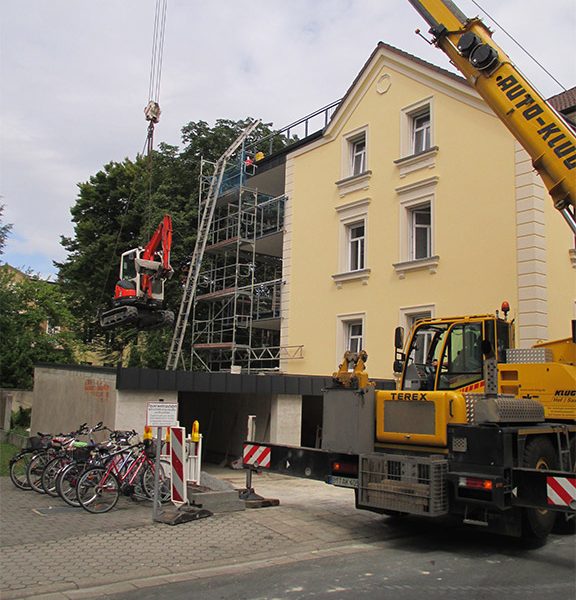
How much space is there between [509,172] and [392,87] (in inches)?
208

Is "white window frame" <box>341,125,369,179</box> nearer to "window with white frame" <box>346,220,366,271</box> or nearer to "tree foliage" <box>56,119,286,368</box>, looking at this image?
"window with white frame" <box>346,220,366,271</box>

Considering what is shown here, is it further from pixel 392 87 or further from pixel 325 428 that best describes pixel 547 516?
pixel 392 87

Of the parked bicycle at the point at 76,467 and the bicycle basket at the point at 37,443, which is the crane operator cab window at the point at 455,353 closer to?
the parked bicycle at the point at 76,467

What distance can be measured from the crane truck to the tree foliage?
59.9ft

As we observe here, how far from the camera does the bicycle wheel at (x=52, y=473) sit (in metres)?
10.7

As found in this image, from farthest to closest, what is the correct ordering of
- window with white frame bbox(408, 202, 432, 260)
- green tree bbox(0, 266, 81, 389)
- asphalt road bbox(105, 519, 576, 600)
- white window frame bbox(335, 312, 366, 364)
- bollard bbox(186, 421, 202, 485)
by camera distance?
green tree bbox(0, 266, 81, 389) < white window frame bbox(335, 312, 366, 364) < window with white frame bbox(408, 202, 432, 260) < bollard bbox(186, 421, 202, 485) < asphalt road bbox(105, 519, 576, 600)

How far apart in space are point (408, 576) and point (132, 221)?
84.2 ft

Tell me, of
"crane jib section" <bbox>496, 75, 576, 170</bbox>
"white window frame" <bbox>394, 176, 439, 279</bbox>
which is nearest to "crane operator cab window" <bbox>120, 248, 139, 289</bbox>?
"crane jib section" <bbox>496, 75, 576, 170</bbox>

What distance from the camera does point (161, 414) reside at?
907cm

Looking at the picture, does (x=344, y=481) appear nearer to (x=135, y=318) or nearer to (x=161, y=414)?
(x=161, y=414)

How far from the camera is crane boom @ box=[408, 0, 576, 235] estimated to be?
9328mm

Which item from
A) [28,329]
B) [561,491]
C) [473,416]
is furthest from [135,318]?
[28,329]

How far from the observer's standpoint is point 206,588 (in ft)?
20.7

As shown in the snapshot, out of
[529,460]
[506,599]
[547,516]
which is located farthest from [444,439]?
[506,599]
